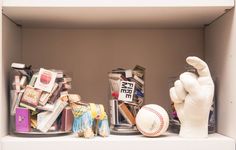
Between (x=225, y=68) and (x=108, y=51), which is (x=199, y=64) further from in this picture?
(x=108, y=51)

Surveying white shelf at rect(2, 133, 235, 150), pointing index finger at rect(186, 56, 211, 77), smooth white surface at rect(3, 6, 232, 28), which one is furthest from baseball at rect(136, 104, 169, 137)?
smooth white surface at rect(3, 6, 232, 28)

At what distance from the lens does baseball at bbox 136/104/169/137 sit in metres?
0.88

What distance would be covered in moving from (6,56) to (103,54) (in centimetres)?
33

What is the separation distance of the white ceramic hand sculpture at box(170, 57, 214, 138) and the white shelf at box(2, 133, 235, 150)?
1.5 inches

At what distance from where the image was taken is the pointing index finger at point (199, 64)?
0.88 metres

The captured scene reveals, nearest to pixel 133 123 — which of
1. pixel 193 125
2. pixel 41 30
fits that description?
pixel 193 125

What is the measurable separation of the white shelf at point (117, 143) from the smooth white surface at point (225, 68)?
0.06 metres

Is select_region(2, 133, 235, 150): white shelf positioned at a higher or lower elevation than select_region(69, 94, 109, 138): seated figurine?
lower

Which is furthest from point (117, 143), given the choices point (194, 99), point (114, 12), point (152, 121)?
point (114, 12)

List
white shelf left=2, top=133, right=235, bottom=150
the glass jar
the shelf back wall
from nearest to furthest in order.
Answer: white shelf left=2, top=133, right=235, bottom=150 → the glass jar → the shelf back wall

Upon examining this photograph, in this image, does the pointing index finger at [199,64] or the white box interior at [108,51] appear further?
the white box interior at [108,51]
